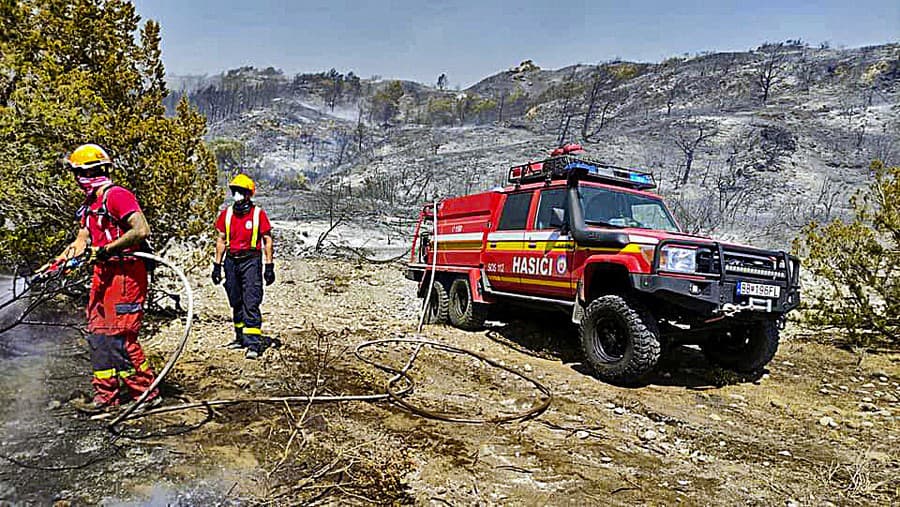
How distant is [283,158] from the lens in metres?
71.1

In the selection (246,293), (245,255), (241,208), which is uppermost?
(241,208)

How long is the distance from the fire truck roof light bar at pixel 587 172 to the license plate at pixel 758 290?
1.95 metres

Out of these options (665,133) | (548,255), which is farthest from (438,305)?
(665,133)

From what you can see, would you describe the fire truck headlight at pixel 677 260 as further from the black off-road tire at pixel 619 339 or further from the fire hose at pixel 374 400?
the fire hose at pixel 374 400

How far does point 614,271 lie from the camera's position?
567 cm

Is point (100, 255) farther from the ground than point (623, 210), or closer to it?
closer to it

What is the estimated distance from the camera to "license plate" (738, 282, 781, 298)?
5.12 meters

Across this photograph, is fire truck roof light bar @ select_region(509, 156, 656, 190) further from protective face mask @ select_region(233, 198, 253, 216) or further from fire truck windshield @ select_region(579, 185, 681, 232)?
protective face mask @ select_region(233, 198, 253, 216)

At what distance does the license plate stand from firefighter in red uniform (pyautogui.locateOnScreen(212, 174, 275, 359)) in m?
4.51

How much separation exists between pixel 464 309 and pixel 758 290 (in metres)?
4.07

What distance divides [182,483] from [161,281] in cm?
760

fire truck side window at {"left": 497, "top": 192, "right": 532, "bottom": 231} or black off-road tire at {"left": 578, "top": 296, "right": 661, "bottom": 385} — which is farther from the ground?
fire truck side window at {"left": 497, "top": 192, "right": 532, "bottom": 231}

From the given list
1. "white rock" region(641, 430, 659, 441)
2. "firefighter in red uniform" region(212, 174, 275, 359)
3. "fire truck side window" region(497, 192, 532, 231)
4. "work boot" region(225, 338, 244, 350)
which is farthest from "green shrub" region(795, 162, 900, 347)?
"work boot" region(225, 338, 244, 350)

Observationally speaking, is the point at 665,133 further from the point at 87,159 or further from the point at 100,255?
the point at 100,255
